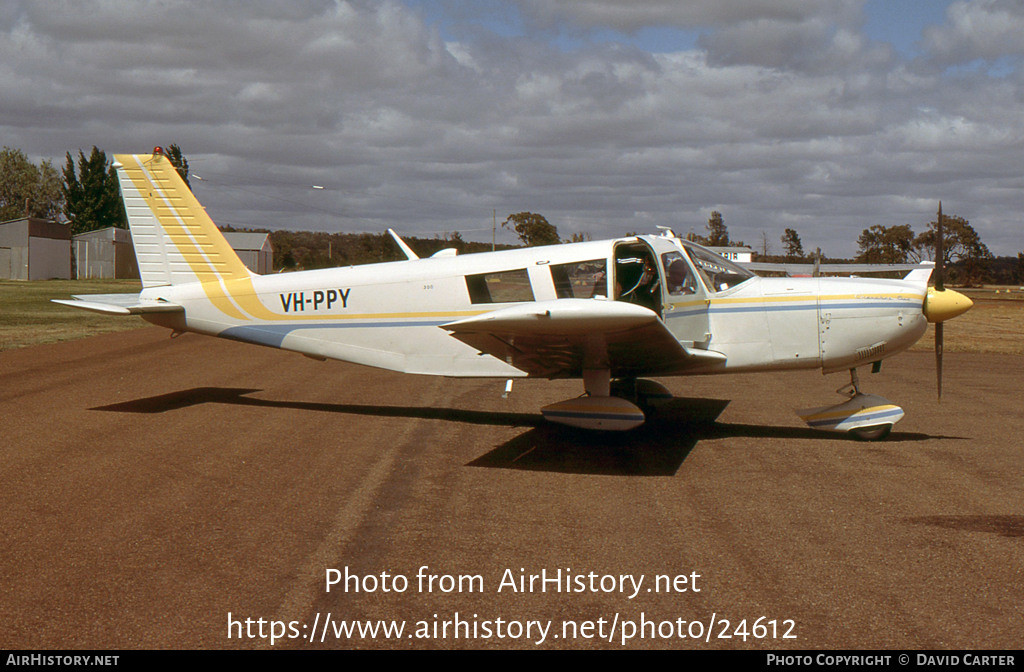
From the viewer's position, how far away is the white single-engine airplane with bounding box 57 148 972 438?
8.09m

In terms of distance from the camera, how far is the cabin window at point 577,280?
8.59 m

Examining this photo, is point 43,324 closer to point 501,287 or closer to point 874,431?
point 501,287

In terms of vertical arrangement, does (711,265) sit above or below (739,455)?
above

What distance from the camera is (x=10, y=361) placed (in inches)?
550

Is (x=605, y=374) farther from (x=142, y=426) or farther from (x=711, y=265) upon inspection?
(x=142, y=426)

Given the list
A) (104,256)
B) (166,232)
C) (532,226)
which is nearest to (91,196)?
(104,256)

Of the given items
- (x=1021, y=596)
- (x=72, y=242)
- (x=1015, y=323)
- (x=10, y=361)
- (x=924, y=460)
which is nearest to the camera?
(x=1021, y=596)

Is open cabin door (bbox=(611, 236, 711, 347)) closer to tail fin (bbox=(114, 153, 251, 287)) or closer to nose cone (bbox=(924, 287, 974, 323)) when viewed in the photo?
nose cone (bbox=(924, 287, 974, 323))

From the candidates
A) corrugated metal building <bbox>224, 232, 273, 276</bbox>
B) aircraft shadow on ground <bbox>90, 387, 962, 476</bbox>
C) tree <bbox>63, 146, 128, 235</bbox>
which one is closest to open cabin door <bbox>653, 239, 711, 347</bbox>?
aircraft shadow on ground <bbox>90, 387, 962, 476</bbox>

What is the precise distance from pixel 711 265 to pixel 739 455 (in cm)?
228

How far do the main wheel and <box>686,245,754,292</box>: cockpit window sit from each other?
2084 mm

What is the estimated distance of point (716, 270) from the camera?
8789 millimetres

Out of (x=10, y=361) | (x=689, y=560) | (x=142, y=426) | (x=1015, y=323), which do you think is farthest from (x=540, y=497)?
(x=1015, y=323)

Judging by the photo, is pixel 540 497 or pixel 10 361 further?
pixel 10 361
